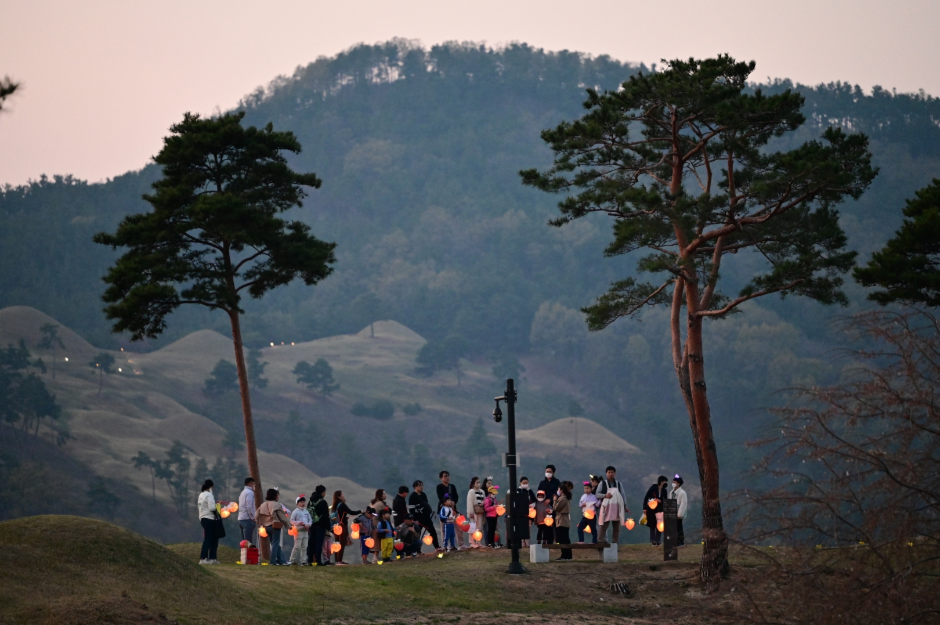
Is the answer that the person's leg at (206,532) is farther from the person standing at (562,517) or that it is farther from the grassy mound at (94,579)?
the person standing at (562,517)

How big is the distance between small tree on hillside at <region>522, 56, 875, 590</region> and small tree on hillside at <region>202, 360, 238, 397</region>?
9808cm

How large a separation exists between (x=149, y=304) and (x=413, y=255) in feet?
528

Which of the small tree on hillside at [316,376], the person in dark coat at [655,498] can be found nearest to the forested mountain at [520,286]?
the small tree on hillside at [316,376]

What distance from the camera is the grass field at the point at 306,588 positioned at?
11.5 metres

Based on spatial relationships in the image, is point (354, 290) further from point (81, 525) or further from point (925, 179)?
point (81, 525)

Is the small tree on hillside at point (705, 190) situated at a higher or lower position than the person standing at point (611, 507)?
higher

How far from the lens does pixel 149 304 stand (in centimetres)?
2147

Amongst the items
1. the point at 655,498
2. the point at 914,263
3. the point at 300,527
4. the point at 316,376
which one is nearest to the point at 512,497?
the point at 300,527

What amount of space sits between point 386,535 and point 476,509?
220 cm

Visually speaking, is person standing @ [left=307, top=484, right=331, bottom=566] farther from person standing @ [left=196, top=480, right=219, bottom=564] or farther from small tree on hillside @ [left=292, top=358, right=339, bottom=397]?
small tree on hillside @ [left=292, top=358, right=339, bottom=397]

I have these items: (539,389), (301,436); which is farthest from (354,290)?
(301,436)

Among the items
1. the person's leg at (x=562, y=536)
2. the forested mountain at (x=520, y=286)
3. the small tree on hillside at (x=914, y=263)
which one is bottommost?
the person's leg at (x=562, y=536)

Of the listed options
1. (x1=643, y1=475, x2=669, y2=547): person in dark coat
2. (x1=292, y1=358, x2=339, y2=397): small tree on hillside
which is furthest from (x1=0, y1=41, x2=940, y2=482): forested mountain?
(x1=643, y1=475, x2=669, y2=547): person in dark coat

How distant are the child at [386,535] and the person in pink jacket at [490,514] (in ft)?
7.38
